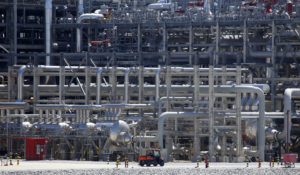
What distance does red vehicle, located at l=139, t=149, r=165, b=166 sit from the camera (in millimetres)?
65625

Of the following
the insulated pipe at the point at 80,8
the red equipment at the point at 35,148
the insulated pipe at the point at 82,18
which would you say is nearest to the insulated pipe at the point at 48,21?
the insulated pipe at the point at 82,18

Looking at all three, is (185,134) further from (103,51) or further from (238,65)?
(103,51)

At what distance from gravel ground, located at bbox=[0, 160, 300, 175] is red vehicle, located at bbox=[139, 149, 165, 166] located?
44 cm

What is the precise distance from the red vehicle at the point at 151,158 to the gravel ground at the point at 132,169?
1.43 ft

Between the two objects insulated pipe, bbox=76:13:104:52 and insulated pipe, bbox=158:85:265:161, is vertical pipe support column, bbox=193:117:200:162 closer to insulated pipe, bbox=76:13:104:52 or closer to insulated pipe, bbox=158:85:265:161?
insulated pipe, bbox=158:85:265:161

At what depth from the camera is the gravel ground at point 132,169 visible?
61219 millimetres

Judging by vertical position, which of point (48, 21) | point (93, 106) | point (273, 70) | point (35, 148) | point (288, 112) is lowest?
point (35, 148)

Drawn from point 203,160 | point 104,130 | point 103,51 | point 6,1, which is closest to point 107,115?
point 104,130

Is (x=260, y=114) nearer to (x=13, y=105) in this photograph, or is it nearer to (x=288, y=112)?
(x=288, y=112)

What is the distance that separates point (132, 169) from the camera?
6275cm

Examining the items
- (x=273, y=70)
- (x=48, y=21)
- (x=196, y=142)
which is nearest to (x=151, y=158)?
(x=196, y=142)

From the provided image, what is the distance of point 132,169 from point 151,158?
3217 mm

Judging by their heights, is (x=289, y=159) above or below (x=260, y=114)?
below

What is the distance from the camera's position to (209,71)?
7312cm
